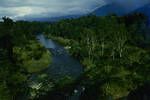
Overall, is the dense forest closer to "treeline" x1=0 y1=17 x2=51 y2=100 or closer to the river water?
"treeline" x1=0 y1=17 x2=51 y2=100

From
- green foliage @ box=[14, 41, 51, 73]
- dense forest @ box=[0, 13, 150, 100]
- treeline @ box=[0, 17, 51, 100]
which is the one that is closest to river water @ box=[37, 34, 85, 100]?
dense forest @ box=[0, 13, 150, 100]

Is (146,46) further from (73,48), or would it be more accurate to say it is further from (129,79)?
(129,79)

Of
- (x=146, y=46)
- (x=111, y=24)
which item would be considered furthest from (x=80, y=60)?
(x=111, y=24)

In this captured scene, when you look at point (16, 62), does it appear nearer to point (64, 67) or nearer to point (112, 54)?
point (64, 67)

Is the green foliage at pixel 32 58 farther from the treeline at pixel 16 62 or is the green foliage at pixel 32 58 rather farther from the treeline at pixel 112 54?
the treeline at pixel 112 54

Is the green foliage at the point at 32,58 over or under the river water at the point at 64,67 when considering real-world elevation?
over

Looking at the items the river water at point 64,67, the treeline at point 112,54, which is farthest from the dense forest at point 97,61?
the river water at point 64,67


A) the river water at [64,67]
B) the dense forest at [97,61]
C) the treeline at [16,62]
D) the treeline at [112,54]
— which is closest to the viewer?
the treeline at [112,54]

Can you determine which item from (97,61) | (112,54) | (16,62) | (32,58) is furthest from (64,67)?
(112,54)
